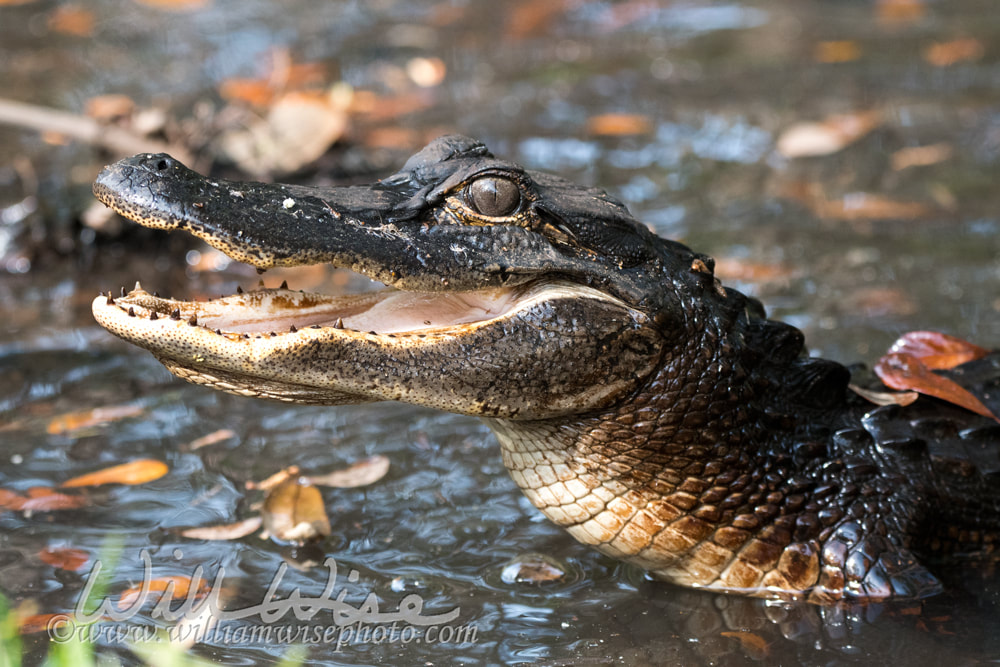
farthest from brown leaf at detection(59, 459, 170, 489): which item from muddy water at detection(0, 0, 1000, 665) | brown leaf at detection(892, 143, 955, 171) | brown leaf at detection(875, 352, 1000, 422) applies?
brown leaf at detection(892, 143, 955, 171)

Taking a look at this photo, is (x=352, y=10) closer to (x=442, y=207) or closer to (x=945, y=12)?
(x=945, y=12)

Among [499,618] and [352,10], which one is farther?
[352,10]

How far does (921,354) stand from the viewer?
3.44 m

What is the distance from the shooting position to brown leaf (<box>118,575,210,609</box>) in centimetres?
279

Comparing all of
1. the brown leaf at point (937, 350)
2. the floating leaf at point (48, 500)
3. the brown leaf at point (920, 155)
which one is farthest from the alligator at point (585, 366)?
the brown leaf at point (920, 155)

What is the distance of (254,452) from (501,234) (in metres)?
1.53

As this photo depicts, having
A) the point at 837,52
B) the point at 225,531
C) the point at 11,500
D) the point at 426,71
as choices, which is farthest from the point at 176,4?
the point at 225,531

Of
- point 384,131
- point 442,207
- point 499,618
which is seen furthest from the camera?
point 384,131

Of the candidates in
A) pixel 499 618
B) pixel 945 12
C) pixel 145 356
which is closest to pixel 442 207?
pixel 499 618

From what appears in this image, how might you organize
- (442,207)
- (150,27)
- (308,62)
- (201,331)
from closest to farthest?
(201,331)
(442,207)
(308,62)
(150,27)

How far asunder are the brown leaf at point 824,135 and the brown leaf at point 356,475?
4001 mm

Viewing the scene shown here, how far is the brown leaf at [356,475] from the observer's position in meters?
3.45

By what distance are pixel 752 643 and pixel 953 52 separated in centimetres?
669

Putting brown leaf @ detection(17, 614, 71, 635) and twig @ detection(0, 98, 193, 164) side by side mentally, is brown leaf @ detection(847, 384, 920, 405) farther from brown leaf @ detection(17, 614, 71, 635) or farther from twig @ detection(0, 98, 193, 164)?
twig @ detection(0, 98, 193, 164)
